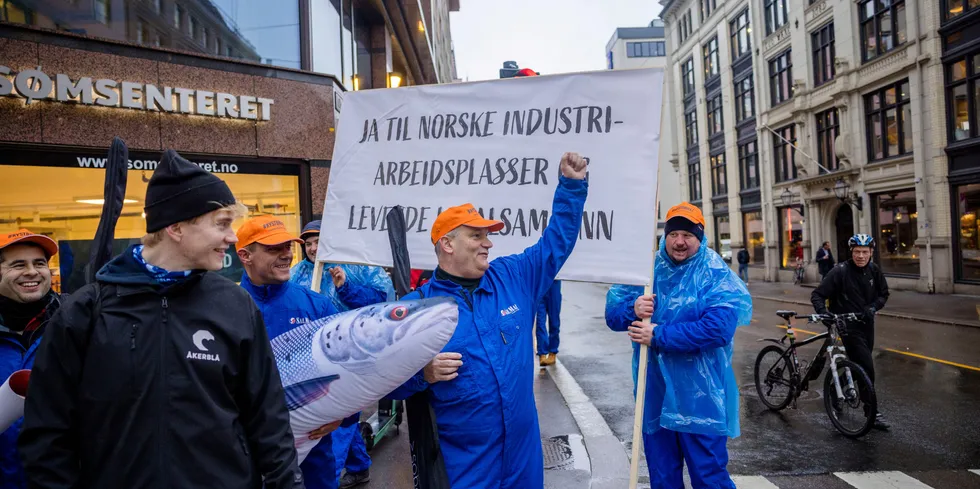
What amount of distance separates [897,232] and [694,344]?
2260 cm

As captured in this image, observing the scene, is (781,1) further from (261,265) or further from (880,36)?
(261,265)

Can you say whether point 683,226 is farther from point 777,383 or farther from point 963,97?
point 963,97

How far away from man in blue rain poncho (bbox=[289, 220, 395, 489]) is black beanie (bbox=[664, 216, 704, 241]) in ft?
8.02

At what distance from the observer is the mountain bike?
572 cm

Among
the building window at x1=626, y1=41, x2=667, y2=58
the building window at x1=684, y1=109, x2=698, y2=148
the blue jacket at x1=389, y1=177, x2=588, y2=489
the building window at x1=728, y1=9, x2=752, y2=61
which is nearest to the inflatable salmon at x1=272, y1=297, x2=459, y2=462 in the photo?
the blue jacket at x1=389, y1=177, x2=588, y2=489

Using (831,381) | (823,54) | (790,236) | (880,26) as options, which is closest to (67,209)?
(831,381)

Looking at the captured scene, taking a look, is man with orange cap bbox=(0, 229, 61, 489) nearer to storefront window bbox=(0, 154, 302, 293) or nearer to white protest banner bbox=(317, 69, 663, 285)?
white protest banner bbox=(317, 69, 663, 285)

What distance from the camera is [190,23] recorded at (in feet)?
30.0

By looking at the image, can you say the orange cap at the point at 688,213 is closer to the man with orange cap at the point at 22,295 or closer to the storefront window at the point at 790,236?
the man with orange cap at the point at 22,295

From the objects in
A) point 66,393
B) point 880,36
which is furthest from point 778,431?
point 880,36

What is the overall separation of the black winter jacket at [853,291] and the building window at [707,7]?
31870 millimetres

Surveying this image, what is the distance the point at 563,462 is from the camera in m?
5.16

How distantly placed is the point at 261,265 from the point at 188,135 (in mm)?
6322

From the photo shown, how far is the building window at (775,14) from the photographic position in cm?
2791
